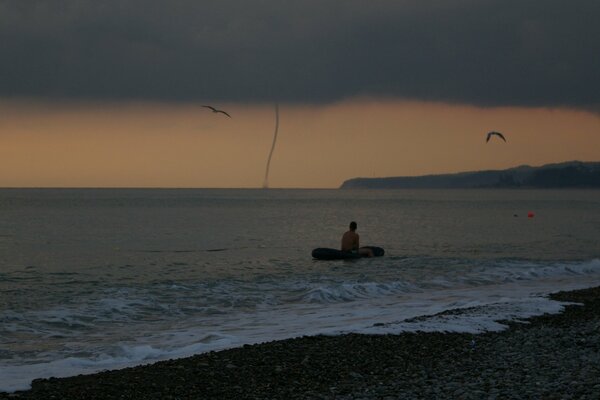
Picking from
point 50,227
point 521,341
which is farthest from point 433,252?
point 50,227

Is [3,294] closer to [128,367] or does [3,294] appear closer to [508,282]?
[128,367]

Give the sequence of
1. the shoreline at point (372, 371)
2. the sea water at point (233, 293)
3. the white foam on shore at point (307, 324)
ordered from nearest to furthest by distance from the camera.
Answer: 1. the shoreline at point (372, 371)
2. the white foam on shore at point (307, 324)
3. the sea water at point (233, 293)

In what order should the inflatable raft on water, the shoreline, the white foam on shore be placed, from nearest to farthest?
the shoreline → the white foam on shore → the inflatable raft on water

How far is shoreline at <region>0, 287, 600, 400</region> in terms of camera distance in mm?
10883

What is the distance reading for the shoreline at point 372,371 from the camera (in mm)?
10883

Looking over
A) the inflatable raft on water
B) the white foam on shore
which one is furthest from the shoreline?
the inflatable raft on water

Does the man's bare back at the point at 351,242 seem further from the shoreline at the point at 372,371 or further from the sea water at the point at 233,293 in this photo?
the shoreline at the point at 372,371

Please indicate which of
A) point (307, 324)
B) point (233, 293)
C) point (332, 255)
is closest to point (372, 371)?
point (307, 324)

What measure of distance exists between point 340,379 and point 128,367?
3.82m

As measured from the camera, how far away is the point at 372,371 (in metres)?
12.3

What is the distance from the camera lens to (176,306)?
73.6 feet

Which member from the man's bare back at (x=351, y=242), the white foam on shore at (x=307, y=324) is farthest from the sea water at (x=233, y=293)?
the man's bare back at (x=351, y=242)

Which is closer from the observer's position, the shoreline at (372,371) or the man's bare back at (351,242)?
the shoreline at (372,371)

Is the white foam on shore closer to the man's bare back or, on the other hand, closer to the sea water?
the sea water
